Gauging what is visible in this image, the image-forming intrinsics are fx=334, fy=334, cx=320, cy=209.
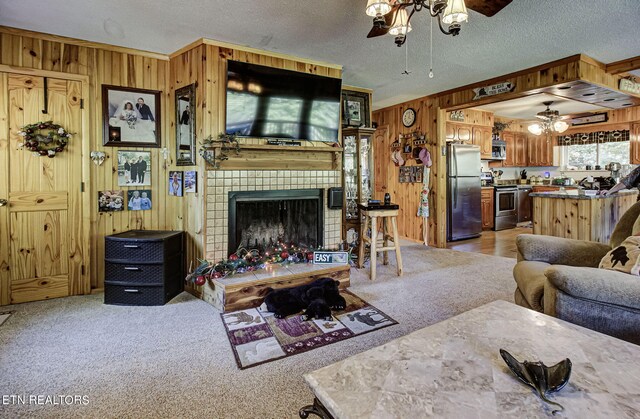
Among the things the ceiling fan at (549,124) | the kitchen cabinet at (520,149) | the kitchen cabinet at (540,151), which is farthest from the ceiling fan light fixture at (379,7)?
the kitchen cabinet at (540,151)

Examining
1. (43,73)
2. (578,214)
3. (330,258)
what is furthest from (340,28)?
(578,214)

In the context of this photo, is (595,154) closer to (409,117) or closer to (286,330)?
(409,117)

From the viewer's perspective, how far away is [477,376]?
1103 mm

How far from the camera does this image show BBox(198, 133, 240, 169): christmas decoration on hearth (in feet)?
10.1

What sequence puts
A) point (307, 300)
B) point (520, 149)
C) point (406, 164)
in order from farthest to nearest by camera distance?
point (520, 149) → point (406, 164) → point (307, 300)

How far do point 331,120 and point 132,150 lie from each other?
6.96ft

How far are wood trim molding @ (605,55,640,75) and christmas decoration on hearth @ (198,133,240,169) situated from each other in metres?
4.39

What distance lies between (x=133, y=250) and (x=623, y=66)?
560 centimetres

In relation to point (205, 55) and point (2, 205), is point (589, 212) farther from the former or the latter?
point (2, 205)

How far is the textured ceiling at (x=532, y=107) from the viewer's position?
5758 mm

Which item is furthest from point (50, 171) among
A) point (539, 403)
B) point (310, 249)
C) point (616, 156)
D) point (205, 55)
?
point (616, 156)

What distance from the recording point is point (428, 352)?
1.25 m

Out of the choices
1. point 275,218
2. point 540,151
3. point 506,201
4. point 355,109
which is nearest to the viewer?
→ point 275,218

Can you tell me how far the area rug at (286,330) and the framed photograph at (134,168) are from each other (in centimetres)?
173
